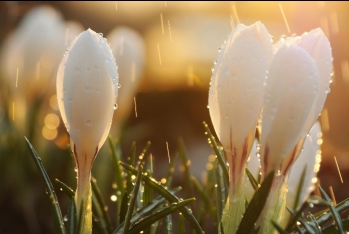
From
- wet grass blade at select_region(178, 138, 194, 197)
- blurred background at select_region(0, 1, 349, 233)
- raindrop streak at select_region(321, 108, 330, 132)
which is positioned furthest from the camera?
raindrop streak at select_region(321, 108, 330, 132)

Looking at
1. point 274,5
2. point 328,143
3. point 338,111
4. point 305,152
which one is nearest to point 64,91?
point 305,152

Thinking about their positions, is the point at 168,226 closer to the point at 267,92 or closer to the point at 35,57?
the point at 267,92

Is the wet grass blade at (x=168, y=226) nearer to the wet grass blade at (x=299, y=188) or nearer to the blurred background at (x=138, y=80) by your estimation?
the wet grass blade at (x=299, y=188)

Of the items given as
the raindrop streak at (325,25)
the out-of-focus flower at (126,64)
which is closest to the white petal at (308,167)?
the out-of-focus flower at (126,64)

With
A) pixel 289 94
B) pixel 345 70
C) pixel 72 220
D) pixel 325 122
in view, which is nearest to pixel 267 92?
pixel 289 94

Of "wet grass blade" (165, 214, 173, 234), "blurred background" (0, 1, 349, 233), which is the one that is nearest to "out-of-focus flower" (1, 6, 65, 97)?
"blurred background" (0, 1, 349, 233)

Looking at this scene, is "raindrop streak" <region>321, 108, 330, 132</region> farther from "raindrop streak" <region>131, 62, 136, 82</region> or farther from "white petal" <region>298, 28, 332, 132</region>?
"white petal" <region>298, 28, 332, 132</region>

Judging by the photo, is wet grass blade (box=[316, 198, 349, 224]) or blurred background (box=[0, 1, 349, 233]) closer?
wet grass blade (box=[316, 198, 349, 224])
